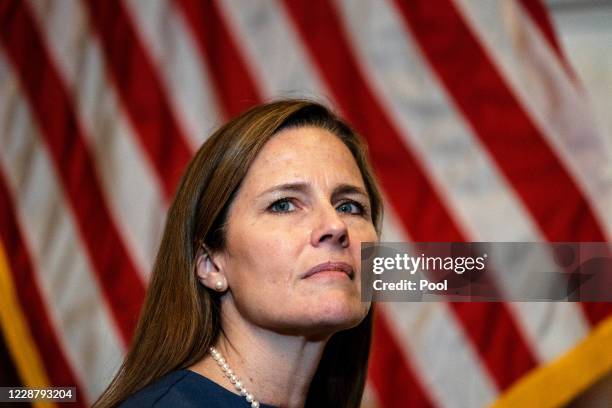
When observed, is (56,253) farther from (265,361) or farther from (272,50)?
(265,361)

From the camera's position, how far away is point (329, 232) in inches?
31.4

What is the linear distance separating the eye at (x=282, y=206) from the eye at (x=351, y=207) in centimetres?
6

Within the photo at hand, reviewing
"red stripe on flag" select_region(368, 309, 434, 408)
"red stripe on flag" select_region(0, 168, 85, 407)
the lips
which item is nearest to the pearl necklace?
the lips

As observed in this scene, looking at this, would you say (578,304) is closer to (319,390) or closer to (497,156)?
(497,156)

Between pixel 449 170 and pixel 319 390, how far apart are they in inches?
17.8

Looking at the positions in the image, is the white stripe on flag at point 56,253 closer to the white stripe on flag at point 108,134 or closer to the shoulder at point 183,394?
the white stripe on flag at point 108,134

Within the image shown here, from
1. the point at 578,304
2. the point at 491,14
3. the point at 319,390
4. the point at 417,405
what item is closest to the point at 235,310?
the point at 319,390

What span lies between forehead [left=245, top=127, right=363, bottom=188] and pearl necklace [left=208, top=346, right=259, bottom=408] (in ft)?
0.57

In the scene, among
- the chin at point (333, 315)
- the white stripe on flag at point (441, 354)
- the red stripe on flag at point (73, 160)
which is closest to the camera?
the chin at point (333, 315)

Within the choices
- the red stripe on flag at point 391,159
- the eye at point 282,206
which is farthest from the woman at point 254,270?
the red stripe on flag at point 391,159

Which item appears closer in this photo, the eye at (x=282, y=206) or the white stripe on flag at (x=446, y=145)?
the eye at (x=282, y=206)

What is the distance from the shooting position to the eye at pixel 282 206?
832mm

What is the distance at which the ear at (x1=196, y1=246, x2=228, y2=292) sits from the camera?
86 centimetres

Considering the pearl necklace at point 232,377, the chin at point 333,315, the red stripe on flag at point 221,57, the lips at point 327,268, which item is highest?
the red stripe on flag at point 221,57
